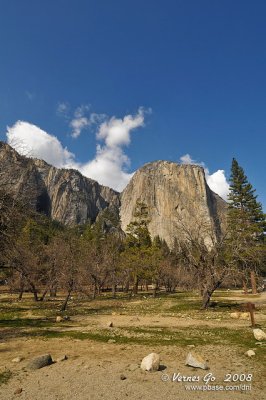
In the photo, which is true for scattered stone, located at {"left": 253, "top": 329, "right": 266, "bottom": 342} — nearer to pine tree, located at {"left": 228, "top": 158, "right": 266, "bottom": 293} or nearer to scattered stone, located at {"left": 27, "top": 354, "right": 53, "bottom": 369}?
scattered stone, located at {"left": 27, "top": 354, "right": 53, "bottom": 369}

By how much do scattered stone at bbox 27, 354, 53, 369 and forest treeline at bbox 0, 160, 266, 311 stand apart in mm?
9313

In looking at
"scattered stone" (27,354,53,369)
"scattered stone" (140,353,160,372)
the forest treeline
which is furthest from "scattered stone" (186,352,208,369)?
the forest treeline

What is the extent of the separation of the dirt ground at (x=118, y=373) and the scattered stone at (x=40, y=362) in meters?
0.19

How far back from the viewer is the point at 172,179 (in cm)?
19775

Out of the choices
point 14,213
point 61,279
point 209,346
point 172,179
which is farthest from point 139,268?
point 172,179

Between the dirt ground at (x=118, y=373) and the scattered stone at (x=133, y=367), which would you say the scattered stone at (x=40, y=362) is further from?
the scattered stone at (x=133, y=367)

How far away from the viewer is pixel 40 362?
1008cm

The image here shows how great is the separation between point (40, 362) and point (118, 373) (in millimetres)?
2535

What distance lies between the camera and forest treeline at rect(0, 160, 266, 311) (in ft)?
81.1

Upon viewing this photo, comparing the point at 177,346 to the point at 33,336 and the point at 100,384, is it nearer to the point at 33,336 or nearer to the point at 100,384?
the point at 100,384

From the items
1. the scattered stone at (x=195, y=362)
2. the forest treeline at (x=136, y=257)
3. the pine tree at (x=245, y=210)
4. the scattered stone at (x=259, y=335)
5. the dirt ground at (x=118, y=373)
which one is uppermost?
the pine tree at (x=245, y=210)

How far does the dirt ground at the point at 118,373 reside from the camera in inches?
313

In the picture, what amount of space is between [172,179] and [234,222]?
141 meters

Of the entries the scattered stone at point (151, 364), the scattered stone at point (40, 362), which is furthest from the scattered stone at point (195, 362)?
the scattered stone at point (40, 362)
